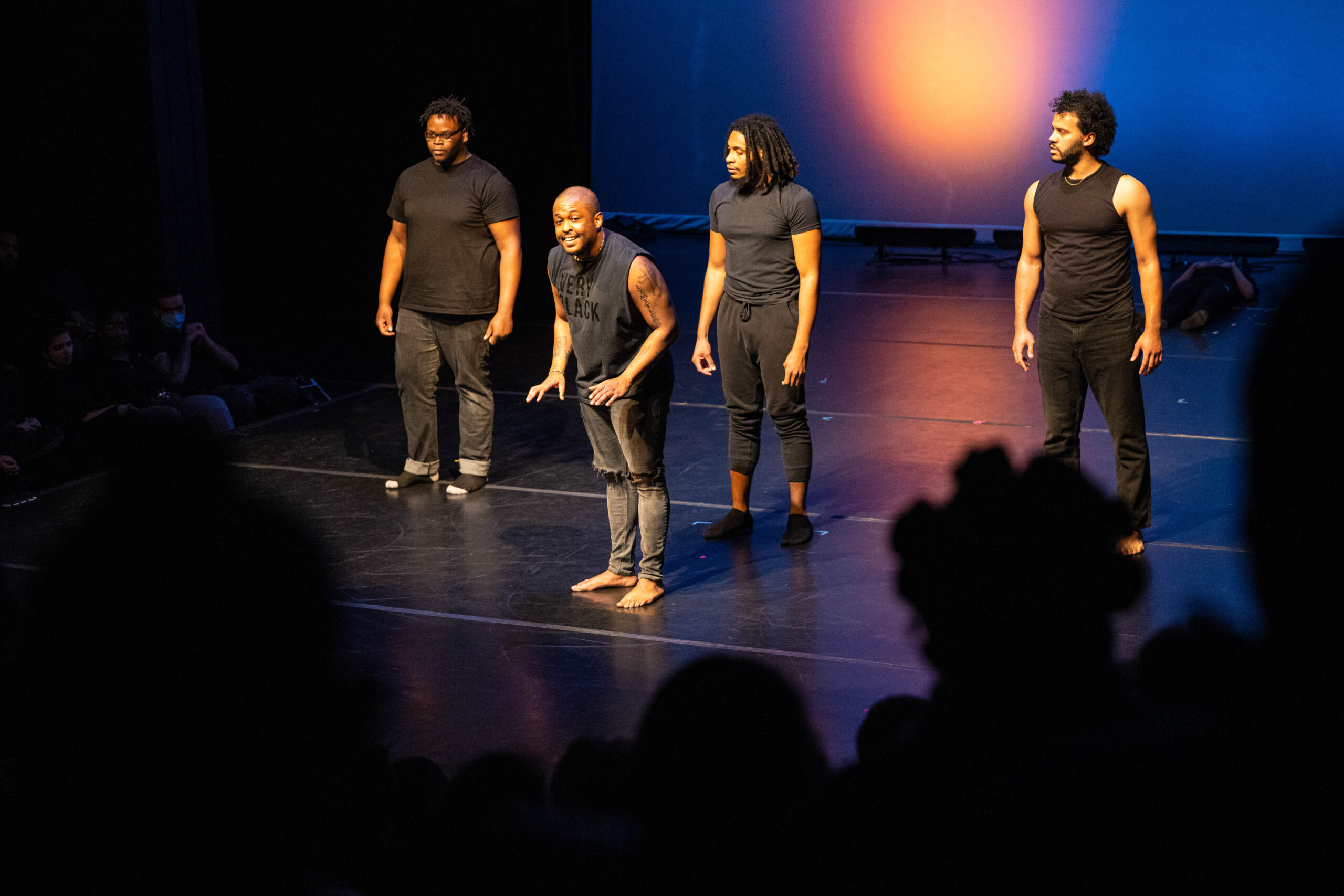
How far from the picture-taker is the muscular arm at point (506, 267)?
5719mm

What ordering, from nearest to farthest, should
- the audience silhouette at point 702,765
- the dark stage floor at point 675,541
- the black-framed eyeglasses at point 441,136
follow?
the audience silhouette at point 702,765
the dark stage floor at point 675,541
the black-framed eyeglasses at point 441,136

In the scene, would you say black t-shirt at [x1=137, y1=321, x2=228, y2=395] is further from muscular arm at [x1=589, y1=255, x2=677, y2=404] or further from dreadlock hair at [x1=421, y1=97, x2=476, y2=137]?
muscular arm at [x1=589, y1=255, x2=677, y2=404]

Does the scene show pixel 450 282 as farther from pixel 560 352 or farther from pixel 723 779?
pixel 723 779

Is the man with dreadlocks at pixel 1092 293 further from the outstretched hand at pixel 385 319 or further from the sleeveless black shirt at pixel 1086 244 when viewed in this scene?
the outstretched hand at pixel 385 319

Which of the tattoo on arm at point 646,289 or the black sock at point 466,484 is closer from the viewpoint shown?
the tattoo on arm at point 646,289

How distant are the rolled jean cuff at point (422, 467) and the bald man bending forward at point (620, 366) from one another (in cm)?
160

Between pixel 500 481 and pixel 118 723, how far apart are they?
119 inches

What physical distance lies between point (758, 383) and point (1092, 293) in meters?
1.30

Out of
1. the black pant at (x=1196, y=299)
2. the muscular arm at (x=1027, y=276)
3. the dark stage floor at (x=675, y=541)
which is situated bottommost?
the dark stage floor at (x=675, y=541)

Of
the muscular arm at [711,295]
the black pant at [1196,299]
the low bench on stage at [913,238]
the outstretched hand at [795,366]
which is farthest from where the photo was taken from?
the low bench on stage at [913,238]

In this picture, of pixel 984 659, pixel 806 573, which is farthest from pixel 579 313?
pixel 984 659

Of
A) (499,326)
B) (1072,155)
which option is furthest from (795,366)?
(499,326)

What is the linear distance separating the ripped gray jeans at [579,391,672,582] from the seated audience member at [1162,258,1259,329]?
22.8ft

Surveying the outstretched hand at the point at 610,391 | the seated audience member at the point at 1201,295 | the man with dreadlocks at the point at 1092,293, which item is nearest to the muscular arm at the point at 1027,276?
the man with dreadlocks at the point at 1092,293
